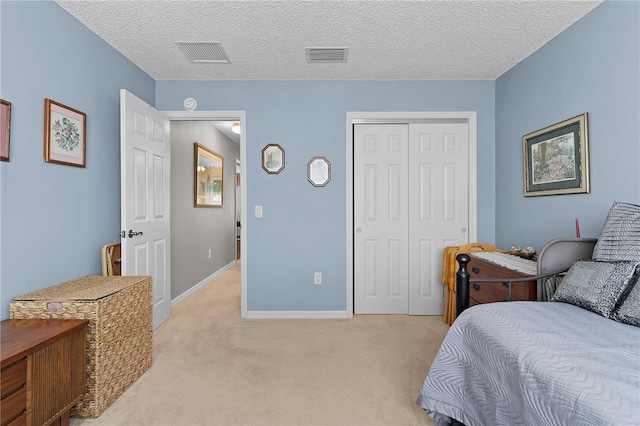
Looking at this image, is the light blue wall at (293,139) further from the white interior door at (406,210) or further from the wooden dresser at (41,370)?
the wooden dresser at (41,370)

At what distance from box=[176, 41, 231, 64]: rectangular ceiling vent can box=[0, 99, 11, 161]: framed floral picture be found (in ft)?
4.14

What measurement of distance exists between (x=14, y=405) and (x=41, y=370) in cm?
15

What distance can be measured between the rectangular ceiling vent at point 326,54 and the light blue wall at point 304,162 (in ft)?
1.53

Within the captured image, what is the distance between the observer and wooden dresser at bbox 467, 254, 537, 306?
1.95 meters

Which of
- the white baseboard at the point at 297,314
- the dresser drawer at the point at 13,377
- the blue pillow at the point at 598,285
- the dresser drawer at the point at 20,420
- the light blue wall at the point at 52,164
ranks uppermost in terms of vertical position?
the light blue wall at the point at 52,164

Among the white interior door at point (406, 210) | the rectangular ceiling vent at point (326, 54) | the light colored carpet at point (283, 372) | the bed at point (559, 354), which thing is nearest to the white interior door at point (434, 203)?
the white interior door at point (406, 210)

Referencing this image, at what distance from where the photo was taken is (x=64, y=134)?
2.11m

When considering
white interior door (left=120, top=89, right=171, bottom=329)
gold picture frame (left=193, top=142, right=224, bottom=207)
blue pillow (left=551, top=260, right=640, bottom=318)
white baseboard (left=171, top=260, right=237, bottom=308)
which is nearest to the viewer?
blue pillow (left=551, top=260, right=640, bottom=318)

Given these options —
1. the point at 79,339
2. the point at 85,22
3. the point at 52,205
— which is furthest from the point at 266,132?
the point at 79,339

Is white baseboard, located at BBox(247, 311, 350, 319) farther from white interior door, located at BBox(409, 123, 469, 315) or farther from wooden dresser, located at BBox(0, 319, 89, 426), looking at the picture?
wooden dresser, located at BBox(0, 319, 89, 426)

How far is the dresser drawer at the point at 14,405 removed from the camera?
4.17 feet

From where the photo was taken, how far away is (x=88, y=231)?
2.35 metres

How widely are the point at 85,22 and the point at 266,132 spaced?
1618 mm

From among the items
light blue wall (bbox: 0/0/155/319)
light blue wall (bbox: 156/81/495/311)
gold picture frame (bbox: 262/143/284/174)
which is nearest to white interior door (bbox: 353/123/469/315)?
light blue wall (bbox: 156/81/495/311)
